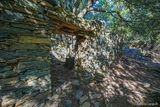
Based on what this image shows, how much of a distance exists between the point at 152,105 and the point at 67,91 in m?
3.40

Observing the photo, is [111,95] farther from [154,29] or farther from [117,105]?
[154,29]

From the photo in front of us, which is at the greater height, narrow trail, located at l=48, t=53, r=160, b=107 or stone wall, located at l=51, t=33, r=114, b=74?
stone wall, located at l=51, t=33, r=114, b=74

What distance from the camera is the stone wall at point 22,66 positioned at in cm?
357

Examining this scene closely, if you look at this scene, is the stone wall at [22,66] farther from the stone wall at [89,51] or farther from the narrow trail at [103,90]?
the stone wall at [89,51]

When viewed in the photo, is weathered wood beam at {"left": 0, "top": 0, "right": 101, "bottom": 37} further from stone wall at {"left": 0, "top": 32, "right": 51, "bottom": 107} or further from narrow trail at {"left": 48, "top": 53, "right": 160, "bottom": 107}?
narrow trail at {"left": 48, "top": 53, "right": 160, "bottom": 107}

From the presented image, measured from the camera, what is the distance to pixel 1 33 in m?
3.37

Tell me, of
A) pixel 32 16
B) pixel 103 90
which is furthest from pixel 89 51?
pixel 32 16

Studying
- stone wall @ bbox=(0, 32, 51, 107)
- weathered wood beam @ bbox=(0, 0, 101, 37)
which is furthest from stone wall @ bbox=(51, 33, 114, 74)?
stone wall @ bbox=(0, 32, 51, 107)

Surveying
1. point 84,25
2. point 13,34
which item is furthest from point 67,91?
point 13,34

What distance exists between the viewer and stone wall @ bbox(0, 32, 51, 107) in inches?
141

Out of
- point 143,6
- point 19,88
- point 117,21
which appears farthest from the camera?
point 117,21

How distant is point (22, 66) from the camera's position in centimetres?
400

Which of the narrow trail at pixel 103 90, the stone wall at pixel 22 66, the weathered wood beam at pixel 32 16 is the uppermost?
the weathered wood beam at pixel 32 16

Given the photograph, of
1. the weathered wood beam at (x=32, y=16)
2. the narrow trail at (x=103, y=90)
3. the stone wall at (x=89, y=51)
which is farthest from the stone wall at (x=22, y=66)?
the stone wall at (x=89, y=51)
